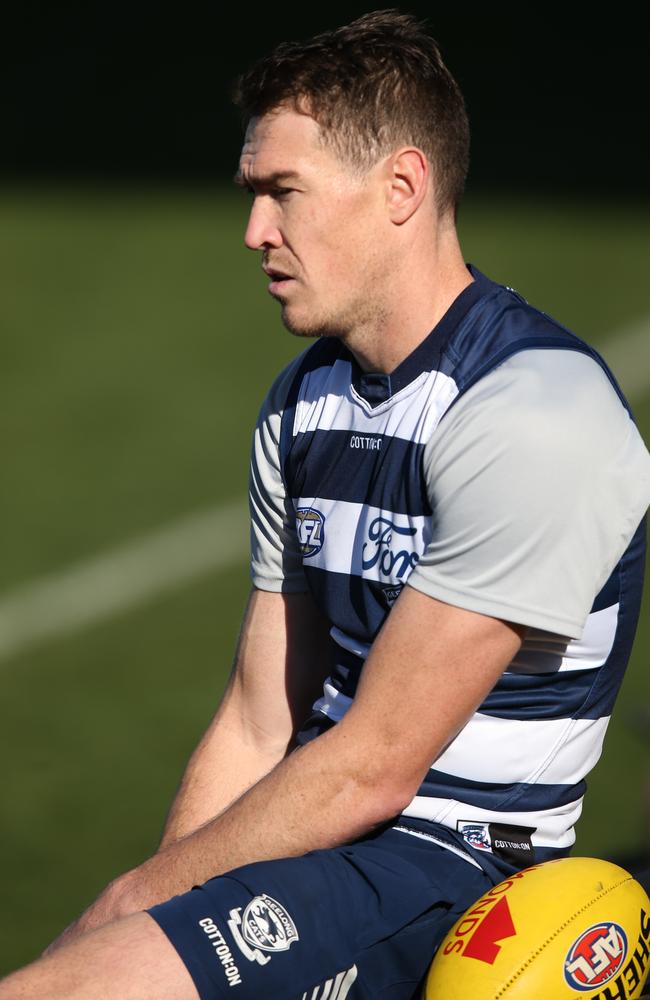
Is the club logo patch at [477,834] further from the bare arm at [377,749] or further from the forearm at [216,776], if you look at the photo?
the forearm at [216,776]

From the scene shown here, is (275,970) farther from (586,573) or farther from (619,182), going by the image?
(619,182)

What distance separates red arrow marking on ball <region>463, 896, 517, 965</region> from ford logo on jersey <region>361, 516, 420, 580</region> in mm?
678

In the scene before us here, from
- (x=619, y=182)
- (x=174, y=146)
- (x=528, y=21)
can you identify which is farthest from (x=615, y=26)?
(x=174, y=146)

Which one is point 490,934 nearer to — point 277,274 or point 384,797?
point 384,797

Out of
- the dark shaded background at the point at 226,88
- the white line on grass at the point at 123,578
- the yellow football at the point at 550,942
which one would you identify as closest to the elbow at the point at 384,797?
the yellow football at the point at 550,942

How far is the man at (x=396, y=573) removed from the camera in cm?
278

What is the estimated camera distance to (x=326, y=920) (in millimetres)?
2799

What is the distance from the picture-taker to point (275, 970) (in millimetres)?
2715

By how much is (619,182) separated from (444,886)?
361 inches

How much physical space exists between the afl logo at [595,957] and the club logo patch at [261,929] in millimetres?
497

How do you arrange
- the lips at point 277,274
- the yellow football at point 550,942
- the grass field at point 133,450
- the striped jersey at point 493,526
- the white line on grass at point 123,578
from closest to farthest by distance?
the yellow football at point 550,942 < the striped jersey at point 493,526 < the lips at point 277,274 < the grass field at point 133,450 < the white line on grass at point 123,578

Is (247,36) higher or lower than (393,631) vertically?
higher

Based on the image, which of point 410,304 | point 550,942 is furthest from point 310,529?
point 550,942

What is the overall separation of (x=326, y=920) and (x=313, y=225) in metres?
1.38
